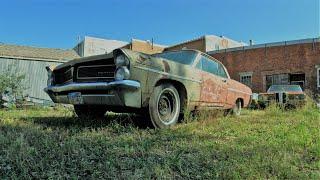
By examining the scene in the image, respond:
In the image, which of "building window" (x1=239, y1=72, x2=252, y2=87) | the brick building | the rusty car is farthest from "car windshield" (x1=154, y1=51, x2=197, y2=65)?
"building window" (x1=239, y1=72, x2=252, y2=87)

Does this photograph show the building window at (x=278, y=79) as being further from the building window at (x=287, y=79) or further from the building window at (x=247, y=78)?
the building window at (x=247, y=78)

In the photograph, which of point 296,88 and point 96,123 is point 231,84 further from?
point 296,88

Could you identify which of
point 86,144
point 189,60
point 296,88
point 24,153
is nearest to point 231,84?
point 189,60

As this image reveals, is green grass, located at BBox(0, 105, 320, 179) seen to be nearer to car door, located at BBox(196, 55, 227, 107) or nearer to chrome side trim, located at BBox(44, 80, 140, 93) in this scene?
chrome side trim, located at BBox(44, 80, 140, 93)

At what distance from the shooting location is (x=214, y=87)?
767 cm

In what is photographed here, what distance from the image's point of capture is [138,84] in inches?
211

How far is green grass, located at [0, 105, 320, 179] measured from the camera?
3.49 m

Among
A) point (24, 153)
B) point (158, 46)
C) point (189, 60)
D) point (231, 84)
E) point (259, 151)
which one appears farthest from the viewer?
point (158, 46)

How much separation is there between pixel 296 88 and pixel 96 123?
42.5 ft

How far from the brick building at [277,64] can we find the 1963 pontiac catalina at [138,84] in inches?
816

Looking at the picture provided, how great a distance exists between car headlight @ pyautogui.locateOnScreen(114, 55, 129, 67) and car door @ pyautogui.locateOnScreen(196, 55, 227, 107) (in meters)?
2.14

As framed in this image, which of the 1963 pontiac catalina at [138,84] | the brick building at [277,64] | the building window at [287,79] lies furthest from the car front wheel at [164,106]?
the building window at [287,79]

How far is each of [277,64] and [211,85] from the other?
22642 millimetres

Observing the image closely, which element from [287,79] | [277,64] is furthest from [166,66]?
[277,64]
